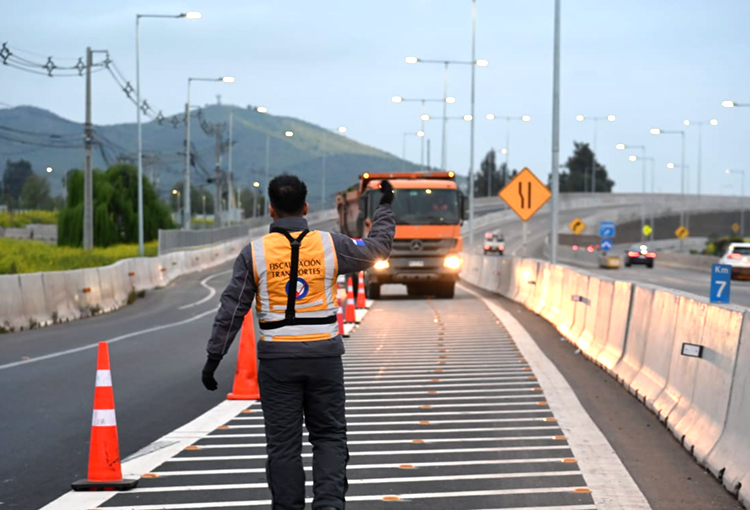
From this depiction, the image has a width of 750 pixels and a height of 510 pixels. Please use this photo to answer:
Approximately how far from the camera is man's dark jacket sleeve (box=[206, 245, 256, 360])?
604cm

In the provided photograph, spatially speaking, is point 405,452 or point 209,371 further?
point 405,452

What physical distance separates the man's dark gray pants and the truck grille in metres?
24.5

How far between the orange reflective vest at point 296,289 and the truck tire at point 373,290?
83.3ft

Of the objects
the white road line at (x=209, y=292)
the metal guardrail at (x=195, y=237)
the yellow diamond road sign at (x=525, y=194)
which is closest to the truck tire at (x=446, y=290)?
the yellow diamond road sign at (x=525, y=194)

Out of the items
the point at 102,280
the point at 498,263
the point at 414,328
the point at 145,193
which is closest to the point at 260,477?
the point at 414,328

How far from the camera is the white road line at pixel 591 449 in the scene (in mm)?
7449

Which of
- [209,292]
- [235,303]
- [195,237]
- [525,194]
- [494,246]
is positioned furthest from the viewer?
[494,246]

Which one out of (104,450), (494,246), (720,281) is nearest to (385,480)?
(104,450)

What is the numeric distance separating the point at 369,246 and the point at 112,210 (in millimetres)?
70041

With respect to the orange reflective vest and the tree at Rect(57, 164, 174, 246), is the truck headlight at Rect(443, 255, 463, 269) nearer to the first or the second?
the orange reflective vest

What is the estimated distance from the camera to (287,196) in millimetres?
6188

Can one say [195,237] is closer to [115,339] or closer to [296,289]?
[115,339]

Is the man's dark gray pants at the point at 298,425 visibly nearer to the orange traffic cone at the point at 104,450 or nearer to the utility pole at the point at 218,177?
the orange traffic cone at the point at 104,450

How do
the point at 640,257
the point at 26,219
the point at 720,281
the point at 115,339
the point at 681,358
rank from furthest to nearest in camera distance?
the point at 26,219
the point at 640,257
the point at 115,339
the point at 720,281
the point at 681,358
